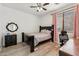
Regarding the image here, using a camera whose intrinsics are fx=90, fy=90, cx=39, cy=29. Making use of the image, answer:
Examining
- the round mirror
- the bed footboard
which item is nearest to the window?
the bed footboard

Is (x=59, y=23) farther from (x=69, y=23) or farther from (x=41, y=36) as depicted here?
(x=41, y=36)

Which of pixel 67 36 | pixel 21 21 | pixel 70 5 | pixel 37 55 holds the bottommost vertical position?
pixel 37 55

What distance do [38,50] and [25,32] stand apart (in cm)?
40

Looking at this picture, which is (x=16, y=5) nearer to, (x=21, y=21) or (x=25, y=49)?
(x=21, y=21)

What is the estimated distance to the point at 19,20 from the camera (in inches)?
61.8

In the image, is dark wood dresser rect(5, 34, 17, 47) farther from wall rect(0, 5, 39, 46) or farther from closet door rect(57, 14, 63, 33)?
closet door rect(57, 14, 63, 33)

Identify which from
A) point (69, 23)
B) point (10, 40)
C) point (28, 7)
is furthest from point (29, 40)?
point (69, 23)

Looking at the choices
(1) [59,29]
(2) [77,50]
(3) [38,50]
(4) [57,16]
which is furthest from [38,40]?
(2) [77,50]

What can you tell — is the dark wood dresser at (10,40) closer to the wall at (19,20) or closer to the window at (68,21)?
the wall at (19,20)

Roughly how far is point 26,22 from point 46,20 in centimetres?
37

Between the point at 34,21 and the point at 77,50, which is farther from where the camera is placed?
the point at 34,21

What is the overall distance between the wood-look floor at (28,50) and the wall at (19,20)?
0.15 metres

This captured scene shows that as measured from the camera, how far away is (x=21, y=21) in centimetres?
159

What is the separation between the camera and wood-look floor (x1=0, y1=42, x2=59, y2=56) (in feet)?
4.95
